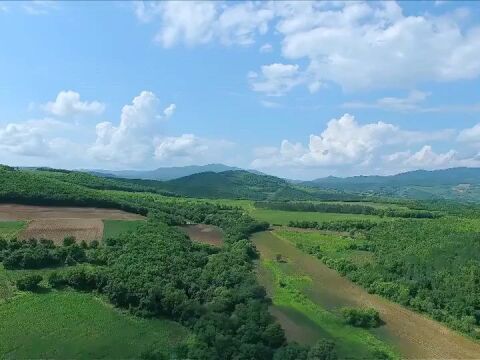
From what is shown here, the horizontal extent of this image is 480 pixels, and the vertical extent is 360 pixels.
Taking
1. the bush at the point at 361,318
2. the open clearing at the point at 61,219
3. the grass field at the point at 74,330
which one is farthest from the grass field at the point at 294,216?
the grass field at the point at 74,330

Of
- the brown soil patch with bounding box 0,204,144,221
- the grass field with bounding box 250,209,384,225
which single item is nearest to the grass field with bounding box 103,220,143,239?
the brown soil patch with bounding box 0,204,144,221

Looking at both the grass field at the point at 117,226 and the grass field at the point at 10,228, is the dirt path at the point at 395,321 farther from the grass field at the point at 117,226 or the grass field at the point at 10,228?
the grass field at the point at 10,228

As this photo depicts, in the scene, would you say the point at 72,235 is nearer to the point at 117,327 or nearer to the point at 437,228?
the point at 117,327

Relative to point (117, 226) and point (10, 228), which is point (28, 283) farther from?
point (117, 226)

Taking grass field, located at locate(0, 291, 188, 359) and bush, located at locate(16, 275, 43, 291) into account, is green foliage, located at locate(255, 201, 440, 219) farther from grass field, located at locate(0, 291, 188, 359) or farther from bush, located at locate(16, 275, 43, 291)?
bush, located at locate(16, 275, 43, 291)

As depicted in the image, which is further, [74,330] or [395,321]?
[395,321]

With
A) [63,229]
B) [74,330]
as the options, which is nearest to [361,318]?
[74,330]
